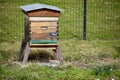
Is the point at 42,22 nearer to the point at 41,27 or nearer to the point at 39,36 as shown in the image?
the point at 41,27

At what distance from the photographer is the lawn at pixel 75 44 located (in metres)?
6.57

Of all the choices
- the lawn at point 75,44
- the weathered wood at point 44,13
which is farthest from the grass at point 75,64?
the weathered wood at point 44,13

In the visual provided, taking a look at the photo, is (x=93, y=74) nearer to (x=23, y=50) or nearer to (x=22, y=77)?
(x=22, y=77)

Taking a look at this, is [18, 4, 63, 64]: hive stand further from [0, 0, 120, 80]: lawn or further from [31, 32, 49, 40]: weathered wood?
[0, 0, 120, 80]: lawn

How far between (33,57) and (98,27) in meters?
3.95

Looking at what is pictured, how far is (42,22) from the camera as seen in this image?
7.32m

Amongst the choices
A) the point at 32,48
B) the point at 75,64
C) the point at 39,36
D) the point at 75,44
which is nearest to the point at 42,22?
the point at 39,36

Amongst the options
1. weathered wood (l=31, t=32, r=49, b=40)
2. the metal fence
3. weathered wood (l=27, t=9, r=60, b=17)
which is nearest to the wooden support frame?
weathered wood (l=31, t=32, r=49, b=40)

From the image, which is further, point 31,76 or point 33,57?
point 33,57

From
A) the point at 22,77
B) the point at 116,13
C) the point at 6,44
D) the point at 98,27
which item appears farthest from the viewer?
the point at 116,13

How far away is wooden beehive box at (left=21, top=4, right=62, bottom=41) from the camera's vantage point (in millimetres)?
7230

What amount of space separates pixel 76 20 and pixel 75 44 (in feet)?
9.16

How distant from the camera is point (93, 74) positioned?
261 inches

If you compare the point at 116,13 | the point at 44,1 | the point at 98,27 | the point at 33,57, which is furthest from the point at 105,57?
the point at 44,1
